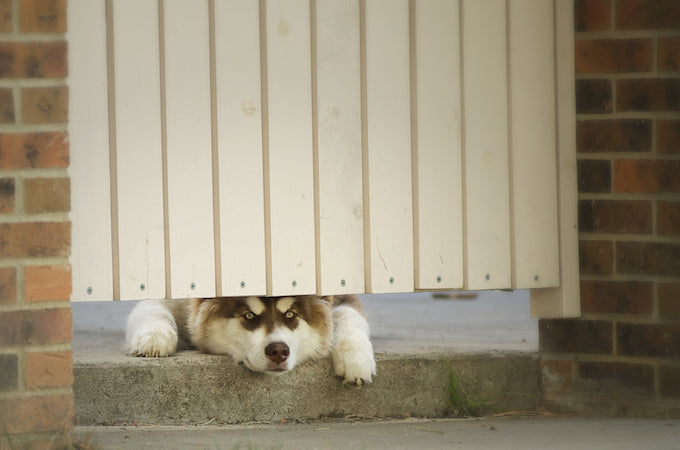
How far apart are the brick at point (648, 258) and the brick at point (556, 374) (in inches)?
19.3

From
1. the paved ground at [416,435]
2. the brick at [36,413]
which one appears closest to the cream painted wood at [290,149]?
the paved ground at [416,435]

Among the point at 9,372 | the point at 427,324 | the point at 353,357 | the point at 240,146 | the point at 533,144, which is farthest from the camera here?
the point at 427,324

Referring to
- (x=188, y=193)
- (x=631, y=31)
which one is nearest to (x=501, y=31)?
(x=631, y=31)

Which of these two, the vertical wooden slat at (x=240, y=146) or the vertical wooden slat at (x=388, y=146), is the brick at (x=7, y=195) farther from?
the vertical wooden slat at (x=388, y=146)

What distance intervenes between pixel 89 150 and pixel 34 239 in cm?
65

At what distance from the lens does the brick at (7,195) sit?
2699 mm

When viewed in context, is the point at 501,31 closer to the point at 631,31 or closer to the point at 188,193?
the point at 631,31

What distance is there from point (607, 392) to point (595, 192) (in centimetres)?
86

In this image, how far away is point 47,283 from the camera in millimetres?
2738

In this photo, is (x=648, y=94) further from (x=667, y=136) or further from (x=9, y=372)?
(x=9, y=372)

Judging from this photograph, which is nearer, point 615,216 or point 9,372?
point 9,372

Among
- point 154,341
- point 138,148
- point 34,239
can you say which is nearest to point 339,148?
point 138,148

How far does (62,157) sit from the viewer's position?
2746 millimetres

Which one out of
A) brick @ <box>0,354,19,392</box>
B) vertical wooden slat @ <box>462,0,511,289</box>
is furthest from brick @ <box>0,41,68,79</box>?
vertical wooden slat @ <box>462,0,511,289</box>
